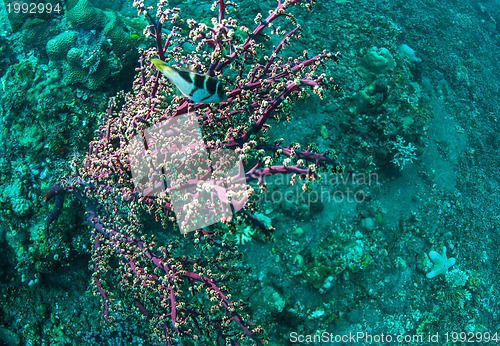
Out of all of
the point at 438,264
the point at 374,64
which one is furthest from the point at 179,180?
the point at 438,264

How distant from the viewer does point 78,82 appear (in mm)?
3982

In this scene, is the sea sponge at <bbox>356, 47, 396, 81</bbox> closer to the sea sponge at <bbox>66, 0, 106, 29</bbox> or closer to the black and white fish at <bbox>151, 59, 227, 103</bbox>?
the black and white fish at <bbox>151, 59, 227, 103</bbox>

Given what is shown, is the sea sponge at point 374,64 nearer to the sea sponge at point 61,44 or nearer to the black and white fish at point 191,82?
the black and white fish at point 191,82

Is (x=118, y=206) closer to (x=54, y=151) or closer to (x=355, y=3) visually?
(x=54, y=151)

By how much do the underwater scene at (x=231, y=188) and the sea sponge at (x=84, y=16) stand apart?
0.03m

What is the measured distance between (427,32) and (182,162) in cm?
701

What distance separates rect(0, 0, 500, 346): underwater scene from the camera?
2660mm

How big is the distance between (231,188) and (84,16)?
3.84 meters

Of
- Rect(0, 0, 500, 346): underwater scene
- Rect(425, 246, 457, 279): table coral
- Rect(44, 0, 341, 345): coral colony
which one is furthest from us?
Rect(425, 246, 457, 279): table coral

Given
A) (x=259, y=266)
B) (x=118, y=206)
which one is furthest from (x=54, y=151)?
(x=259, y=266)

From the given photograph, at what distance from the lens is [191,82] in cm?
179

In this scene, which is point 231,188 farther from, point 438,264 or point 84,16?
point 438,264

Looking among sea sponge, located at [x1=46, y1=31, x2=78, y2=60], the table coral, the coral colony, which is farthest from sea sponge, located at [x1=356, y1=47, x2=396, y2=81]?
sea sponge, located at [x1=46, y1=31, x2=78, y2=60]

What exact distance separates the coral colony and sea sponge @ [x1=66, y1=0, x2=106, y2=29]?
147cm
